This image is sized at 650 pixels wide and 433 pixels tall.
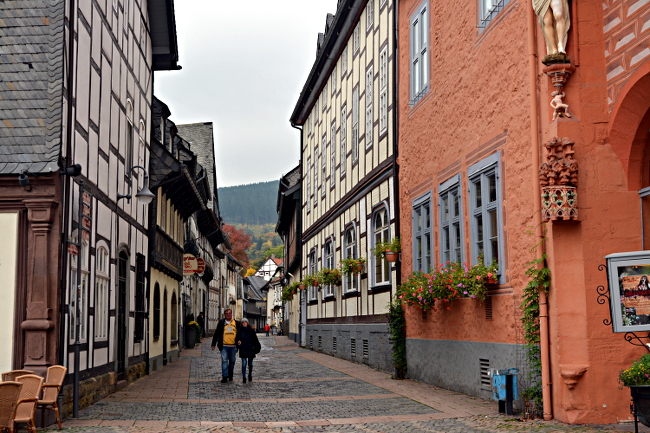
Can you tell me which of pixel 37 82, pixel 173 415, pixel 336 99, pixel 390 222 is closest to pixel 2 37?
pixel 37 82

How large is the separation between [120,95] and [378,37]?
7639 millimetres

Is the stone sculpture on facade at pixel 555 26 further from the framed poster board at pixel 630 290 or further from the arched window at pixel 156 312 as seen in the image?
the arched window at pixel 156 312

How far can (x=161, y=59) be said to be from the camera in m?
22.5

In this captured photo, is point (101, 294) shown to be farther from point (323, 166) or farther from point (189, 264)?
point (323, 166)

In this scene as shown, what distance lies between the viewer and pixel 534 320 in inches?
427

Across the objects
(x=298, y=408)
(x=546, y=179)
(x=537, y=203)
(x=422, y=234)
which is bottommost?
(x=298, y=408)

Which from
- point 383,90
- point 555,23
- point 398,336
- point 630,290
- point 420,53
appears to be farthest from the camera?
point 383,90

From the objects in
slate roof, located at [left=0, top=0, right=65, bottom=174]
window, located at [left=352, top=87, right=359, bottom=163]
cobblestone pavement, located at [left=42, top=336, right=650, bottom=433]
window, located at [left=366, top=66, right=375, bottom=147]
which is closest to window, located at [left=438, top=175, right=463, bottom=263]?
cobblestone pavement, located at [left=42, top=336, right=650, bottom=433]

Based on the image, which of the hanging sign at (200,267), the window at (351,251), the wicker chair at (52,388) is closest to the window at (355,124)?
the window at (351,251)

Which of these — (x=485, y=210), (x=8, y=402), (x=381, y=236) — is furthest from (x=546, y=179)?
(x=381, y=236)

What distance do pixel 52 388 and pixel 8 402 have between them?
1.16 meters

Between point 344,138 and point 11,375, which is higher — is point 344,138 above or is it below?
above

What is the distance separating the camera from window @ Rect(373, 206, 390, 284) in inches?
779

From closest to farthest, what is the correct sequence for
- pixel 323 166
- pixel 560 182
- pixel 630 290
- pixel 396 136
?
1. pixel 630 290
2. pixel 560 182
3. pixel 396 136
4. pixel 323 166
